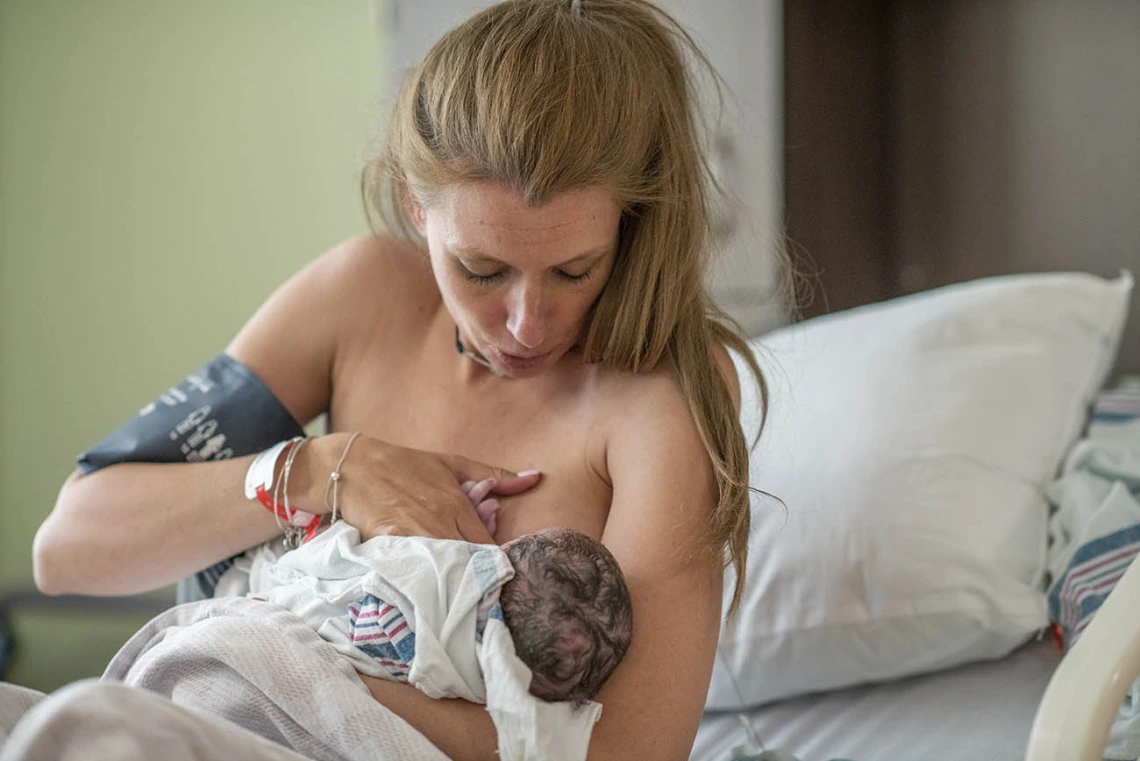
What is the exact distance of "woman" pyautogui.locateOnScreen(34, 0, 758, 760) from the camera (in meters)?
1.18

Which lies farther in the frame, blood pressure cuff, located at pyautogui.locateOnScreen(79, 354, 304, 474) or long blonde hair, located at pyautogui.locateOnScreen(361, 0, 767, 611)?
blood pressure cuff, located at pyautogui.locateOnScreen(79, 354, 304, 474)

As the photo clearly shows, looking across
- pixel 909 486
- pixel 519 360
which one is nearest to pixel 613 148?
pixel 519 360

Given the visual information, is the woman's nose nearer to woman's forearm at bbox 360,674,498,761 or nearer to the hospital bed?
woman's forearm at bbox 360,674,498,761

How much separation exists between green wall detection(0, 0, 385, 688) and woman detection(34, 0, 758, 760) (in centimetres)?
189

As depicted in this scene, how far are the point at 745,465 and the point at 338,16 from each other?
274 cm

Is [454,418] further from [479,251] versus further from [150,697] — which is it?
[150,697]

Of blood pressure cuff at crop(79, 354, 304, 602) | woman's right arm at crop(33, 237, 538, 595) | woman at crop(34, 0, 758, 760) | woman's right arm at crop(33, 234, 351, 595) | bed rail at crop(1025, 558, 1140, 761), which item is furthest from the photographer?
blood pressure cuff at crop(79, 354, 304, 602)

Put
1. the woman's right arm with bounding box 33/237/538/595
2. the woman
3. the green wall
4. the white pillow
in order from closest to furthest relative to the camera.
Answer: the woman < the woman's right arm with bounding box 33/237/538/595 < the white pillow < the green wall

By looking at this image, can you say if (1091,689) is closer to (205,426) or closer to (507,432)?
(507,432)

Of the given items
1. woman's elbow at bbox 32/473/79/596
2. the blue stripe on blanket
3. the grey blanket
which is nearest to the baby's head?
the grey blanket

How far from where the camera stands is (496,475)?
1.36 metres

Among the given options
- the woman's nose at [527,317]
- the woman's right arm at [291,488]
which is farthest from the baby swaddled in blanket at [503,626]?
the woman's nose at [527,317]

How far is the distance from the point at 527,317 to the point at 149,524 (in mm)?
554

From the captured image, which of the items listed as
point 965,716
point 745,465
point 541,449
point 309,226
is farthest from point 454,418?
point 309,226
